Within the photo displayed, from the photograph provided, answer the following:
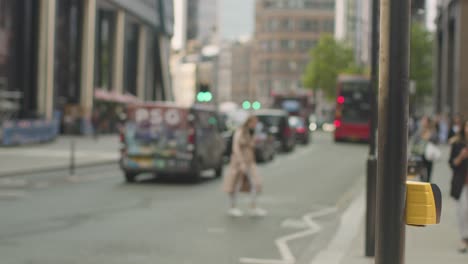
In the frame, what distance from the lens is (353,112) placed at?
45406 mm

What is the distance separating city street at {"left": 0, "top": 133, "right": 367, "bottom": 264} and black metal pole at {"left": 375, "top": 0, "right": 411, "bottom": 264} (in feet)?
15.7

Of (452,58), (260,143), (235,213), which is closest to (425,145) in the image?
(235,213)

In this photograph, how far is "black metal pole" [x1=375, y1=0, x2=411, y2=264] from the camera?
4.23m

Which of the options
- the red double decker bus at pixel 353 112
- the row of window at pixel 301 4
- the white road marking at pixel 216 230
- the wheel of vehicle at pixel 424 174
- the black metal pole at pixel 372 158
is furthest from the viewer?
the row of window at pixel 301 4

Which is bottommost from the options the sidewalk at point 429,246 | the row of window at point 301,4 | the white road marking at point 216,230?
the white road marking at point 216,230

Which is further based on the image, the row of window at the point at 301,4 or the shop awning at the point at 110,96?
the row of window at the point at 301,4

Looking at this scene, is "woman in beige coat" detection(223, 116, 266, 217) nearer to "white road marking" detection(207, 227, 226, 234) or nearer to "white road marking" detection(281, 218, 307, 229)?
"white road marking" detection(281, 218, 307, 229)

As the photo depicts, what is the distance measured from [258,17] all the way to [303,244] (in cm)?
14287

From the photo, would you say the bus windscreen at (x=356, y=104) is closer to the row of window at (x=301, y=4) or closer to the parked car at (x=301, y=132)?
the parked car at (x=301, y=132)

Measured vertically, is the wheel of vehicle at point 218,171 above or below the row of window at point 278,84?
below

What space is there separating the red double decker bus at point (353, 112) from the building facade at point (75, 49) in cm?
1634

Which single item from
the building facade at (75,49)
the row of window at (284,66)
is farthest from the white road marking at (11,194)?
the row of window at (284,66)

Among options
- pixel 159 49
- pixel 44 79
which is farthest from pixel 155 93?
pixel 44 79

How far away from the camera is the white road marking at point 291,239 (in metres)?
9.06
